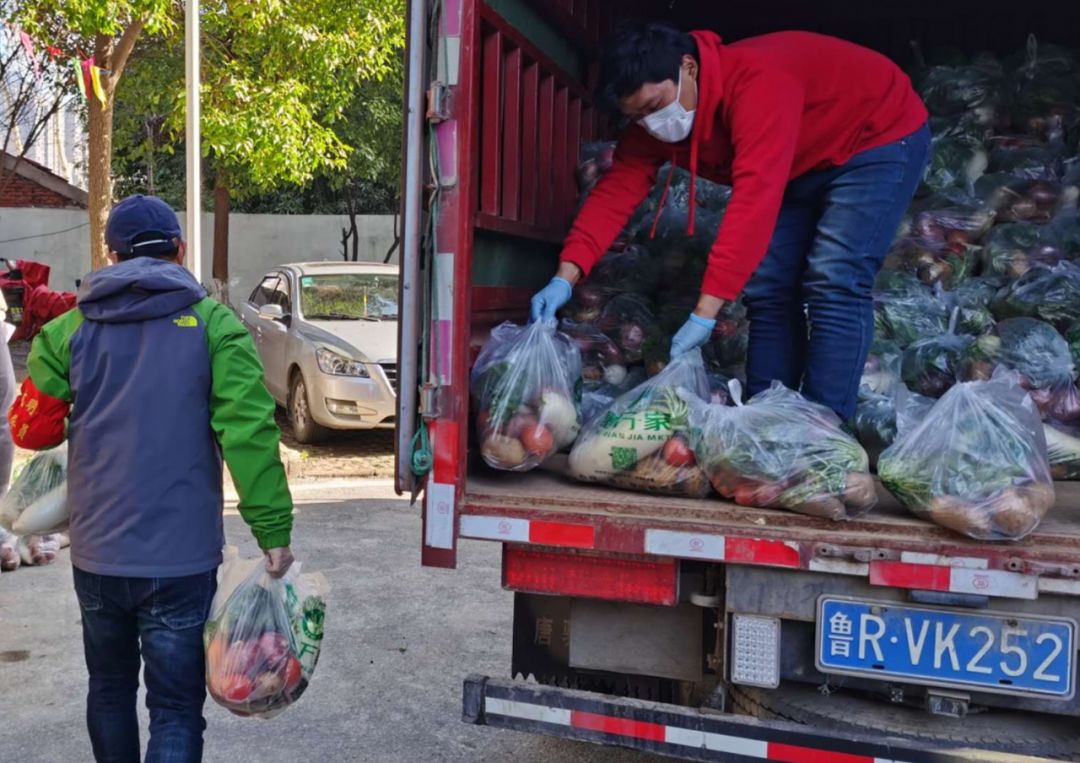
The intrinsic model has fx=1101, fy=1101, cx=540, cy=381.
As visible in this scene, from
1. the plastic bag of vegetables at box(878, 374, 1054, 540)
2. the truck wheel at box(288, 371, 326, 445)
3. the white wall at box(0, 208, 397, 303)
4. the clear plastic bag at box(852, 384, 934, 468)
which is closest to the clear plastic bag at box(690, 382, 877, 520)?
the plastic bag of vegetables at box(878, 374, 1054, 540)

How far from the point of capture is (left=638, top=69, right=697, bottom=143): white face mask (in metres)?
3.04

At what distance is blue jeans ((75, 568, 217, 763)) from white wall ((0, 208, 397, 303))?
15620 millimetres

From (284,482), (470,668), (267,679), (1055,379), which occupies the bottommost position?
(470,668)

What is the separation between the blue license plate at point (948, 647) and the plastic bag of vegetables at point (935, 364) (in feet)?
5.16

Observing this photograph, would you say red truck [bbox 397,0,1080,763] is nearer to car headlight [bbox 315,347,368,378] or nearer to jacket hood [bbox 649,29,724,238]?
jacket hood [bbox 649,29,724,238]

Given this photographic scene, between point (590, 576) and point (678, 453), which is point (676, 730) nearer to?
point (590, 576)

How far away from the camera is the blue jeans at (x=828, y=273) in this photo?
10.5ft

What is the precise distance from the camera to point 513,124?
3.47m

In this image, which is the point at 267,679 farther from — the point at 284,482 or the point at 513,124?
the point at 513,124

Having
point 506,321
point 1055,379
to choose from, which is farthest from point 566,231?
point 1055,379

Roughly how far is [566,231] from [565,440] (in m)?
1.32

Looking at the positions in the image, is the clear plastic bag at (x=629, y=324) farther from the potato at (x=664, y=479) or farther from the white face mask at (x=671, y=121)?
Answer: the potato at (x=664, y=479)

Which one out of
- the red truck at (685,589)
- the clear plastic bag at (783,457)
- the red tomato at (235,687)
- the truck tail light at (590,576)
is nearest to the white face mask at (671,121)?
the red truck at (685,589)

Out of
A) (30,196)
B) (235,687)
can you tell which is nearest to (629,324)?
(235,687)
